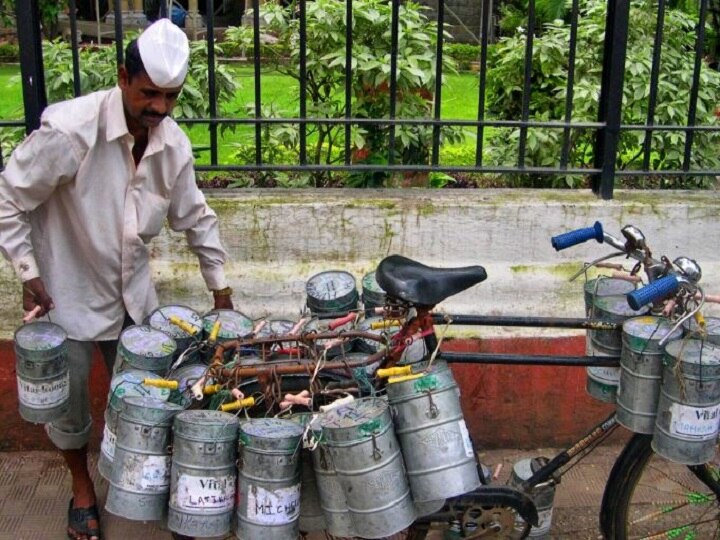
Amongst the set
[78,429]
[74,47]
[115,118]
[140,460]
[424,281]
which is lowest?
[78,429]

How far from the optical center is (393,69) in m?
3.97

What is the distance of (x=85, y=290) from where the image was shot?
3.22 meters

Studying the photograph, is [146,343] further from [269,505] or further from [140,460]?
[269,505]

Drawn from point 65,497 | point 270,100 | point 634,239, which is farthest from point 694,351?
point 270,100

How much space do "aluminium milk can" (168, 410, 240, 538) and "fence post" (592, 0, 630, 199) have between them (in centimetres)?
234

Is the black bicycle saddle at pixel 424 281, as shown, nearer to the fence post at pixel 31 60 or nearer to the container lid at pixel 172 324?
the container lid at pixel 172 324

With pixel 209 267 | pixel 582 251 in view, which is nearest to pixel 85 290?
pixel 209 267

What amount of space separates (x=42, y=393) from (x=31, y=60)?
1.52 m

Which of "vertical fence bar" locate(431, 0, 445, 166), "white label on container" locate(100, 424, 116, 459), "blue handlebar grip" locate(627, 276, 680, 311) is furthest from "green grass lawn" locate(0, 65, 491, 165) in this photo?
"white label on container" locate(100, 424, 116, 459)

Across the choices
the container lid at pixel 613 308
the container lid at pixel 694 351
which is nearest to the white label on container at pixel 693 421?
the container lid at pixel 694 351

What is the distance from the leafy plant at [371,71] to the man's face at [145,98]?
1.46m

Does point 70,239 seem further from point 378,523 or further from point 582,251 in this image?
point 582,251

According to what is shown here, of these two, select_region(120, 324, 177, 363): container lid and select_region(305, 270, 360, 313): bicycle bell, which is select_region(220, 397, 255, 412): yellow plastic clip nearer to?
select_region(120, 324, 177, 363): container lid

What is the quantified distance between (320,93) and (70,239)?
181 cm
